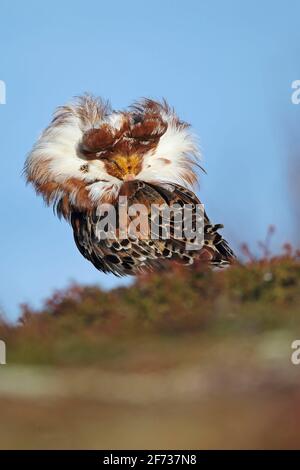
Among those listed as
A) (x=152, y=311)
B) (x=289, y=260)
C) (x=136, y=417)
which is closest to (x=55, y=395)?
(x=136, y=417)

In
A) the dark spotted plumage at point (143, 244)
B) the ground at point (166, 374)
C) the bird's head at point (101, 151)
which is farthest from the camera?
the bird's head at point (101, 151)

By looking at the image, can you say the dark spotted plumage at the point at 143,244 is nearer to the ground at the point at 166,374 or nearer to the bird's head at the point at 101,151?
the bird's head at the point at 101,151

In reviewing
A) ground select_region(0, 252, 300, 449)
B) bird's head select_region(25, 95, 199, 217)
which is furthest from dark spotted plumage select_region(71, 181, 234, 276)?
ground select_region(0, 252, 300, 449)

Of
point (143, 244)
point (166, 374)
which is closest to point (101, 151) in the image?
point (143, 244)

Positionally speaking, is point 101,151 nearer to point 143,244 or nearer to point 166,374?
point 143,244

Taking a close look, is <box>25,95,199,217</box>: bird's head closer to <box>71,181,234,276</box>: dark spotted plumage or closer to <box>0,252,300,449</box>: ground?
<box>71,181,234,276</box>: dark spotted plumage

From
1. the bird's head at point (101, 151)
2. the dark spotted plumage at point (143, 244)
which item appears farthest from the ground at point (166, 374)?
the bird's head at point (101, 151)
